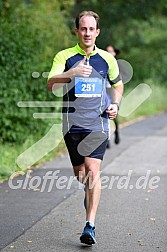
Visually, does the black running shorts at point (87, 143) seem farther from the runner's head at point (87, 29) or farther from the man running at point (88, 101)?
the runner's head at point (87, 29)

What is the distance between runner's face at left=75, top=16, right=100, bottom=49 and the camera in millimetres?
6684

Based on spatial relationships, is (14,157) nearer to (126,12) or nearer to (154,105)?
(126,12)

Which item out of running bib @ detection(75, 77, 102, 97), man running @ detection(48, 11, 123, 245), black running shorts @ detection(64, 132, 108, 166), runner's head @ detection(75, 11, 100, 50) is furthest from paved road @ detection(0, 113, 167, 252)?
runner's head @ detection(75, 11, 100, 50)

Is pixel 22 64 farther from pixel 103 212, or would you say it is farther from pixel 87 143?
pixel 87 143

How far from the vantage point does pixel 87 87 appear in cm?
676

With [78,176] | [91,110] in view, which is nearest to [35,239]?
[78,176]

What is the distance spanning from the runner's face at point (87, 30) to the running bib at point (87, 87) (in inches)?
12.3

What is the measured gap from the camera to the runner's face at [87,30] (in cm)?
668

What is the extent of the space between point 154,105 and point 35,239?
23150 millimetres

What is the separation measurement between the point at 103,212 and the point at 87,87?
2.17m

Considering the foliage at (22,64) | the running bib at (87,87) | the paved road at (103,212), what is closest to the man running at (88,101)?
the running bib at (87,87)

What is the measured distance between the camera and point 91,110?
6844mm

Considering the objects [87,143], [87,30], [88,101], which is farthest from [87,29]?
[87,143]

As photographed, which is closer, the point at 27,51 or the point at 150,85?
the point at 27,51
